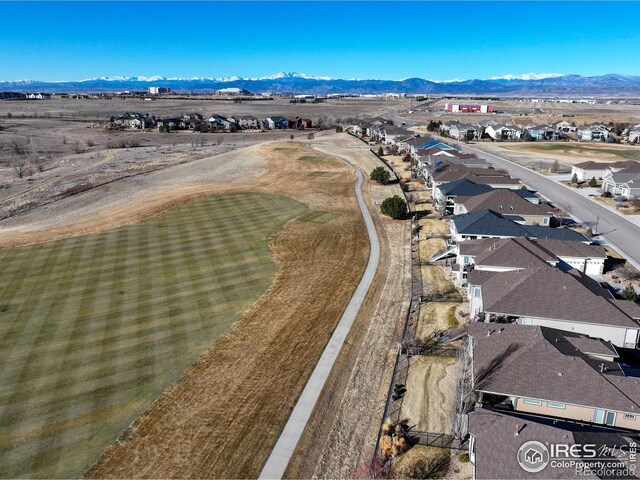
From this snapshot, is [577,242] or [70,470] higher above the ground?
[577,242]

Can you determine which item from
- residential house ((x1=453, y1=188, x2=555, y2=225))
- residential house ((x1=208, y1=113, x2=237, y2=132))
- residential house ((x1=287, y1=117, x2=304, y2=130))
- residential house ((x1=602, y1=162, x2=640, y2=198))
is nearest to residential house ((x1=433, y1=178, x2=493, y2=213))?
residential house ((x1=453, y1=188, x2=555, y2=225))

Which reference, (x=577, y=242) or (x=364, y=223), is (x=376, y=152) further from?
(x=577, y=242)

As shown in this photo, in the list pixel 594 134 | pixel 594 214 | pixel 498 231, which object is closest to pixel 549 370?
pixel 498 231

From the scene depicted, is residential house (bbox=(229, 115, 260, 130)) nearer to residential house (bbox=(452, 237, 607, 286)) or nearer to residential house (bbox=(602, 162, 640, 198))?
residential house (bbox=(602, 162, 640, 198))

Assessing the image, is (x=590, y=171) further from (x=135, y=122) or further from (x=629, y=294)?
(x=135, y=122)

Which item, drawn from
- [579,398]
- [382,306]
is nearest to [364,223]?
[382,306]

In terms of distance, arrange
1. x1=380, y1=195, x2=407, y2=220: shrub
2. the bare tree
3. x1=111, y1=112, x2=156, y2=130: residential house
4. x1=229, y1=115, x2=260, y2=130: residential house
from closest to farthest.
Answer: the bare tree < x1=380, y1=195, x2=407, y2=220: shrub < x1=111, y1=112, x2=156, y2=130: residential house < x1=229, y1=115, x2=260, y2=130: residential house
